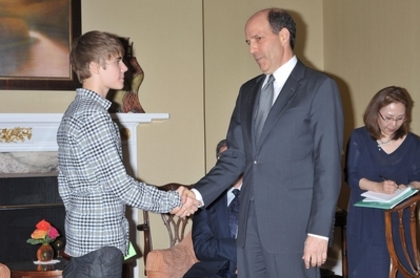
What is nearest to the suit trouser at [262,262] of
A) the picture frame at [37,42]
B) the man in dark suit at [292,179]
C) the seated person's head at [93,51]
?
the man in dark suit at [292,179]

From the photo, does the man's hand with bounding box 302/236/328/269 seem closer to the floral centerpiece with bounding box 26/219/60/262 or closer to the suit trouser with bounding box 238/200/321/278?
the suit trouser with bounding box 238/200/321/278

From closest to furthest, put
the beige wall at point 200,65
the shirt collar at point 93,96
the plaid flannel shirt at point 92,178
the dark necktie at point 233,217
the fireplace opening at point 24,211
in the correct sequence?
the plaid flannel shirt at point 92,178, the shirt collar at point 93,96, the dark necktie at point 233,217, the fireplace opening at point 24,211, the beige wall at point 200,65

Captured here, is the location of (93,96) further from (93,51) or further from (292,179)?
(292,179)

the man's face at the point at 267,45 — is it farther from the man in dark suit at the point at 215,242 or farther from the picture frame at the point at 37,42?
the picture frame at the point at 37,42

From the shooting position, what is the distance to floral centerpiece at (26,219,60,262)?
378 centimetres

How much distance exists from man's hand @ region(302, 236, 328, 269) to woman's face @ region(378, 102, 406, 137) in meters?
1.59

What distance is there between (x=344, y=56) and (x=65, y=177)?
11.1 feet

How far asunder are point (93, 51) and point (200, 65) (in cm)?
234

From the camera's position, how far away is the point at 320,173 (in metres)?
2.24

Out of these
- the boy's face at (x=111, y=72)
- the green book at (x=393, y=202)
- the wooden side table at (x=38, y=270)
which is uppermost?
the boy's face at (x=111, y=72)

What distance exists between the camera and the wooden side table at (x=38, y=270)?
367cm

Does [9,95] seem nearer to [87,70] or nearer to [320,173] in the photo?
[87,70]

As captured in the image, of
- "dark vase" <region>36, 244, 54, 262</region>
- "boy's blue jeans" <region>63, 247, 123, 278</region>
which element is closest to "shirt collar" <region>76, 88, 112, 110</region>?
"boy's blue jeans" <region>63, 247, 123, 278</region>

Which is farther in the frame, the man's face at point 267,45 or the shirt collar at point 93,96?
the man's face at point 267,45
